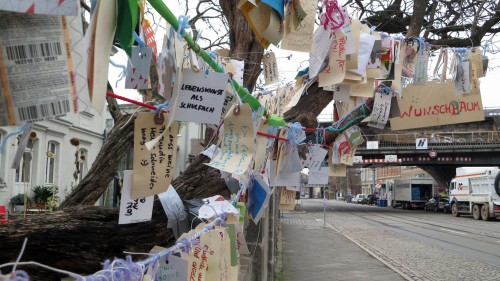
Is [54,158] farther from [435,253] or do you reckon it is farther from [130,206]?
[130,206]

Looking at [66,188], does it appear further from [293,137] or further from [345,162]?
[293,137]

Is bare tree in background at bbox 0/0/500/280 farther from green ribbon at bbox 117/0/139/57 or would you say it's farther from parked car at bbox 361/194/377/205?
parked car at bbox 361/194/377/205

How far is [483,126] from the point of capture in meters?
40.8

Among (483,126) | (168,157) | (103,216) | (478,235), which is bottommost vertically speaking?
(478,235)

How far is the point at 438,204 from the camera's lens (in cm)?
3684

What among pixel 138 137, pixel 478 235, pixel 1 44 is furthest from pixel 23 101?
pixel 478 235

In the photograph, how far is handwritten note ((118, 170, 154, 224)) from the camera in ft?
6.23

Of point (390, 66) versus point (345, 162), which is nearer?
point (390, 66)

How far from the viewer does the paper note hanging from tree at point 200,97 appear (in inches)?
73.2

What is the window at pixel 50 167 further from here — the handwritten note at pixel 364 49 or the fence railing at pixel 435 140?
the fence railing at pixel 435 140

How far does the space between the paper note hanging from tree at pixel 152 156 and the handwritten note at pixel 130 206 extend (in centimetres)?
11

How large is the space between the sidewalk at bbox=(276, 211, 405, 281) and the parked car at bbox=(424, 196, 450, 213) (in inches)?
908

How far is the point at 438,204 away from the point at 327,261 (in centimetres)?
2965

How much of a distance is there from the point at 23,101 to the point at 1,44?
130 mm
